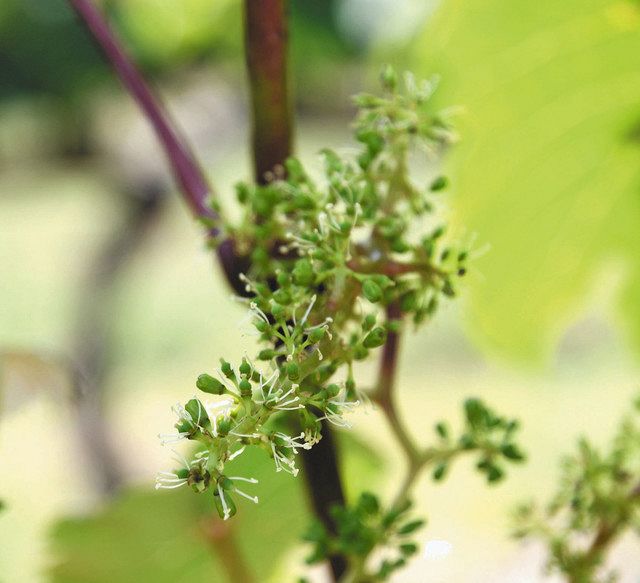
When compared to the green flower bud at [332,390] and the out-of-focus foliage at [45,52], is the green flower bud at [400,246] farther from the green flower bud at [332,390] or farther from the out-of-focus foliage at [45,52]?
the out-of-focus foliage at [45,52]

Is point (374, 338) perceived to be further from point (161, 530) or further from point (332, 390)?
point (161, 530)

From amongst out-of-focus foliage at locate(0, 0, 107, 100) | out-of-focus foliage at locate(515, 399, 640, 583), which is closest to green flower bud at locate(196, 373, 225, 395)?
out-of-focus foliage at locate(515, 399, 640, 583)

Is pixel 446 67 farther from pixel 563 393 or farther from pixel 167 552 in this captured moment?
pixel 563 393

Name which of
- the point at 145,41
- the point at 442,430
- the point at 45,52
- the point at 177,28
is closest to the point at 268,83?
the point at 442,430

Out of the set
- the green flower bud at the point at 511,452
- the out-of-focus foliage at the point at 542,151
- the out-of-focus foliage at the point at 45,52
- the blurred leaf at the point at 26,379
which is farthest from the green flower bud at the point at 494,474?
the out-of-focus foliage at the point at 45,52

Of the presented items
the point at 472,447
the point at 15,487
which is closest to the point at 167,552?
the point at 472,447

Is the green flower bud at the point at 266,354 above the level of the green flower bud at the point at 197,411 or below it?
above
